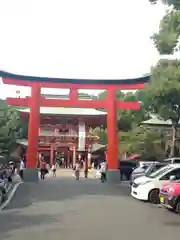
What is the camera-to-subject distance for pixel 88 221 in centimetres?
1196

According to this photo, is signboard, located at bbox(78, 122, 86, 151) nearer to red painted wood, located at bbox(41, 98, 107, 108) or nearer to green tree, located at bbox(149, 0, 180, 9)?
red painted wood, located at bbox(41, 98, 107, 108)

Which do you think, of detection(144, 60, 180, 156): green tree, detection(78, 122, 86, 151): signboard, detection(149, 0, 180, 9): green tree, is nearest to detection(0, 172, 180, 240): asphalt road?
detection(149, 0, 180, 9): green tree

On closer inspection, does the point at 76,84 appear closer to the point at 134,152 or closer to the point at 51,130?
the point at 134,152

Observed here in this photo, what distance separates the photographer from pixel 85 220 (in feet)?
39.9

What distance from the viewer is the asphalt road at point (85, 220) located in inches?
391

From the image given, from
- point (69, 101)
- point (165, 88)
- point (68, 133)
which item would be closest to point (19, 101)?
point (69, 101)

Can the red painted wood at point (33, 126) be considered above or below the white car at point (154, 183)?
above

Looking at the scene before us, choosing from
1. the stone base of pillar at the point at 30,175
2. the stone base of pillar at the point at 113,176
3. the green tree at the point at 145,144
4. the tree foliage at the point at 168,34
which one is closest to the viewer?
the tree foliage at the point at 168,34

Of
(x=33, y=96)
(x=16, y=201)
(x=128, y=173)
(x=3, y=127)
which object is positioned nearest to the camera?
(x=16, y=201)

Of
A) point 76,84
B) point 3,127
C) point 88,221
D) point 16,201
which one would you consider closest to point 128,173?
point 76,84

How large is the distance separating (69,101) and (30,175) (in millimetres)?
6440

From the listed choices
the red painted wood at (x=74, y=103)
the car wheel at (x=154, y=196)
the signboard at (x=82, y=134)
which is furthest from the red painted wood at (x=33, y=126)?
the signboard at (x=82, y=134)

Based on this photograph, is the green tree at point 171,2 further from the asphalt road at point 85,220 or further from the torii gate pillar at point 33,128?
the torii gate pillar at point 33,128

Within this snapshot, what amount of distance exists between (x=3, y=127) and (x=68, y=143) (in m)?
15.5
